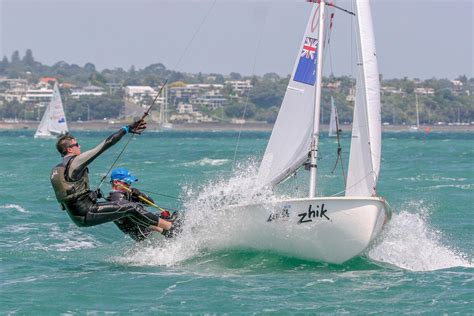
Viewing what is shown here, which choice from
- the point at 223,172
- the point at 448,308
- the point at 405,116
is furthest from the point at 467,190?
the point at 405,116

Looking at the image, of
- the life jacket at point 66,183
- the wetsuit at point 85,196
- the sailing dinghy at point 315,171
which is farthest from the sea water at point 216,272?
the life jacket at point 66,183

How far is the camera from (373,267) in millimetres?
14906

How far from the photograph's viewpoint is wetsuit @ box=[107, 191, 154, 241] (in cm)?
1480

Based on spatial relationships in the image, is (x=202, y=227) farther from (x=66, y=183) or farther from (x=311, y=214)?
(x=66, y=183)

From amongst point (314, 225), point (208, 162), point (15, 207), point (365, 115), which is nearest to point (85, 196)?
point (314, 225)

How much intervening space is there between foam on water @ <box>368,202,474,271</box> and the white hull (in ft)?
2.50

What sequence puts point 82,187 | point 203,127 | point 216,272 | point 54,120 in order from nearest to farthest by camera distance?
point 82,187 < point 216,272 < point 54,120 < point 203,127

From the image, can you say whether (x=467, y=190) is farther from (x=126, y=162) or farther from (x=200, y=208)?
(x=126, y=162)

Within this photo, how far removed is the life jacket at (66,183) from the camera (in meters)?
13.9

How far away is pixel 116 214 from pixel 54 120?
79666 millimetres

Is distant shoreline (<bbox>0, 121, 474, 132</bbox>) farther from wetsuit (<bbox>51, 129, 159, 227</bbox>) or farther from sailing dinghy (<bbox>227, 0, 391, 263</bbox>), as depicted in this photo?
wetsuit (<bbox>51, 129, 159, 227</bbox>)

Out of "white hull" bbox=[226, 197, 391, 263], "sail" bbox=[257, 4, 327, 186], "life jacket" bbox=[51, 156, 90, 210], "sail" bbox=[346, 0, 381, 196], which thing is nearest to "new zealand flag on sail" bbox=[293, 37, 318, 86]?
"sail" bbox=[257, 4, 327, 186]

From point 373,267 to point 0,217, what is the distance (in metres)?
9.77

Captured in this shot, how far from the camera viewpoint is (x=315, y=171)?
15156 mm
